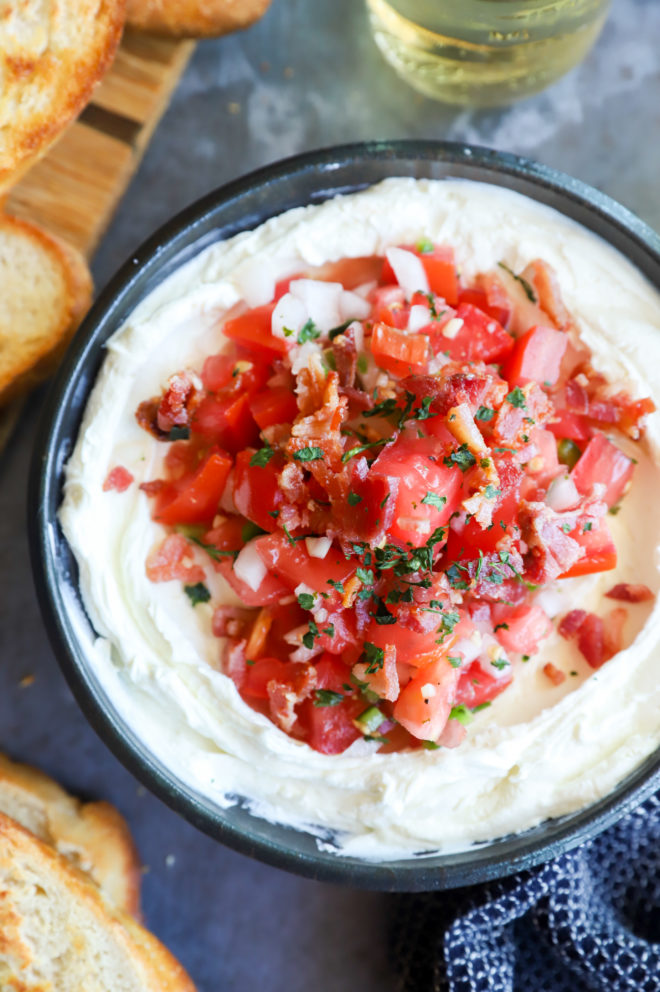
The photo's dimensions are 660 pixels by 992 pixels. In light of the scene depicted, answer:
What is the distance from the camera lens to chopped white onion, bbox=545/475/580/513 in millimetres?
2393

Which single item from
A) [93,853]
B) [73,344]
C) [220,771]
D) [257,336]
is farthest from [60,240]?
[93,853]

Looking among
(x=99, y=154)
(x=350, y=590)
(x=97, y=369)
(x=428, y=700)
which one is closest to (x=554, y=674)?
(x=428, y=700)

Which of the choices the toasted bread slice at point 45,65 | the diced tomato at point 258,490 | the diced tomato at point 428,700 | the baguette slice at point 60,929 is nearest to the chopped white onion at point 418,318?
the diced tomato at point 258,490

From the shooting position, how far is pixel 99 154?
3137mm

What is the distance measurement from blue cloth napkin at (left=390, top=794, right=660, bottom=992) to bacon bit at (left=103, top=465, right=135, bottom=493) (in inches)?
62.9

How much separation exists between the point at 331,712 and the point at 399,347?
2.99 ft

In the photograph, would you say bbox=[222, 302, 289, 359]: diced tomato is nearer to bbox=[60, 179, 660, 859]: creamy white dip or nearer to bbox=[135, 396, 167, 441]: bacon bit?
bbox=[60, 179, 660, 859]: creamy white dip

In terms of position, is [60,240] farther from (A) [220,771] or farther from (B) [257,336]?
(A) [220,771]

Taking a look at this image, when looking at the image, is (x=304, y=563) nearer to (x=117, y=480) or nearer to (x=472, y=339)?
(x=117, y=480)

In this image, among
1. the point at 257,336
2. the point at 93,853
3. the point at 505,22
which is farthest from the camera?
the point at 93,853

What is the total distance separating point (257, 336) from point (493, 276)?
0.64 meters

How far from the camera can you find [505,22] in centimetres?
273

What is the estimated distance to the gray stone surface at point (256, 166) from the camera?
3.15 meters

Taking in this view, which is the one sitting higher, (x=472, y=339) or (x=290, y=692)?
(x=472, y=339)
